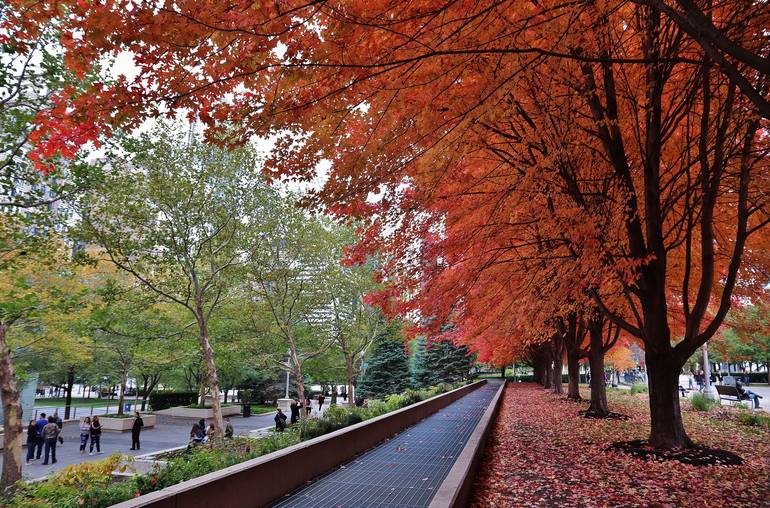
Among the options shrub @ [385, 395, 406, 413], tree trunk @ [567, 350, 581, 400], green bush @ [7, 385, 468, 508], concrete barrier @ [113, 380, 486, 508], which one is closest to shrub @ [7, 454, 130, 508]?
green bush @ [7, 385, 468, 508]

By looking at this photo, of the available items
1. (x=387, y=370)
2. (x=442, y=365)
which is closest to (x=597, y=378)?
(x=387, y=370)

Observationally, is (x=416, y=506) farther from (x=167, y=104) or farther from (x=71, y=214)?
(x=71, y=214)

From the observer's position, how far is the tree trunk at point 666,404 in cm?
845

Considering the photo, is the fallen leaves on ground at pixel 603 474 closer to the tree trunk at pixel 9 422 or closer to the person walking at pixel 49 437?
the tree trunk at pixel 9 422

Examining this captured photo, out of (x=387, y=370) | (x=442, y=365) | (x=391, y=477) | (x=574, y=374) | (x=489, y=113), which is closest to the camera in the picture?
(x=489, y=113)

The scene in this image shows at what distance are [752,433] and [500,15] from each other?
13.4 metres

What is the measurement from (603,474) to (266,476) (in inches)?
211

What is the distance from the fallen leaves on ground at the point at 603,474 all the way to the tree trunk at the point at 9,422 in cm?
1029

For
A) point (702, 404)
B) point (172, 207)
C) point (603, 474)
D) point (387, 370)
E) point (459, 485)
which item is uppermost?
point (172, 207)

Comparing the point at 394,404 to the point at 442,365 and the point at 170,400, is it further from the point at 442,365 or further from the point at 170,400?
the point at 442,365

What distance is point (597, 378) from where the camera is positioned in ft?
51.1

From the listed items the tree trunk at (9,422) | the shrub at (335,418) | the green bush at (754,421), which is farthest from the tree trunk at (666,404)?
the tree trunk at (9,422)

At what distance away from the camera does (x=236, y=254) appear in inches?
660

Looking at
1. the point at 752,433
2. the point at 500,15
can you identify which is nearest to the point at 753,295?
the point at 752,433
